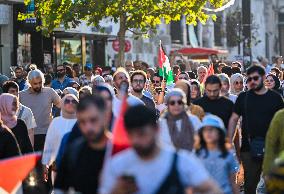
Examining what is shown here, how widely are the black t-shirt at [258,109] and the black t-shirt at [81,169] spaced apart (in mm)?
5299

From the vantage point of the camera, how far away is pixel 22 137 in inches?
457

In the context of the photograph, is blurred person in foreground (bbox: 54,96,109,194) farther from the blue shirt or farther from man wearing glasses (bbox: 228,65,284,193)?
the blue shirt

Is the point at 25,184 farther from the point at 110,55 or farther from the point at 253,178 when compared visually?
the point at 110,55

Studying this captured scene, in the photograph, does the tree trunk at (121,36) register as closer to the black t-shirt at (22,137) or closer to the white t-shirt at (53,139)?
the black t-shirt at (22,137)

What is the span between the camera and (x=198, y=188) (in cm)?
621

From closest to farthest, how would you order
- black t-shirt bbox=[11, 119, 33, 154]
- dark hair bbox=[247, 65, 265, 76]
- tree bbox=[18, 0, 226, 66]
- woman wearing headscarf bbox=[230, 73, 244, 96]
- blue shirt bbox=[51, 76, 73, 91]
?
1. black t-shirt bbox=[11, 119, 33, 154]
2. dark hair bbox=[247, 65, 265, 76]
3. woman wearing headscarf bbox=[230, 73, 244, 96]
4. blue shirt bbox=[51, 76, 73, 91]
5. tree bbox=[18, 0, 226, 66]

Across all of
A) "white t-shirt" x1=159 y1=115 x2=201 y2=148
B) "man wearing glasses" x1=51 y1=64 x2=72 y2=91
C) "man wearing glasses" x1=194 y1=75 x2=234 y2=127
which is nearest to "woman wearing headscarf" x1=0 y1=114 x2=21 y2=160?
"white t-shirt" x1=159 y1=115 x2=201 y2=148

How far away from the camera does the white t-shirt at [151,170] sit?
6.16m

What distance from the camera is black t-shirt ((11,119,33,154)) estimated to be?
11.5m

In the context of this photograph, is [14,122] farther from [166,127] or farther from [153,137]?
[153,137]

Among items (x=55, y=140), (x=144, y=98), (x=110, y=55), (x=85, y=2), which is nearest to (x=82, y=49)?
(x=110, y=55)

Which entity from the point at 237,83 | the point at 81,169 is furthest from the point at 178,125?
the point at 237,83

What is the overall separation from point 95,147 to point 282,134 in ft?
11.3

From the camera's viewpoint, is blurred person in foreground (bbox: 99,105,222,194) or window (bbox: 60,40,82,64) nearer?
blurred person in foreground (bbox: 99,105,222,194)
